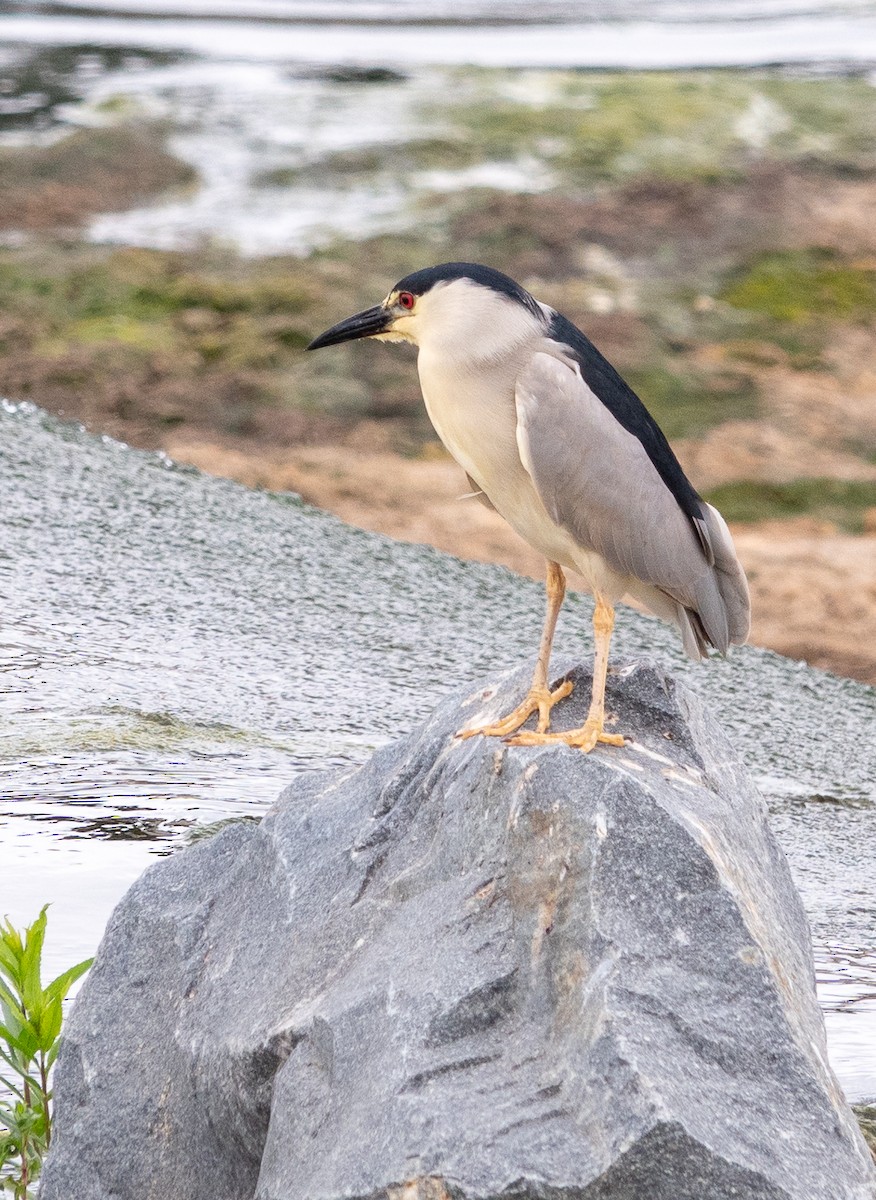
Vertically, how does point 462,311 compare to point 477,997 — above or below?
above

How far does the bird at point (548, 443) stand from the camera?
9.68ft

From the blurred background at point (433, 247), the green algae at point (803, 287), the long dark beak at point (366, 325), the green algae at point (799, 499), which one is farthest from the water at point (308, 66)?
the long dark beak at point (366, 325)

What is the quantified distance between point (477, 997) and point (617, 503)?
3.22ft

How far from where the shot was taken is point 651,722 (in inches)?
116

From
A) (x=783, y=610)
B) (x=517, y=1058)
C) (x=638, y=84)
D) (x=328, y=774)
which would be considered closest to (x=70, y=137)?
(x=638, y=84)

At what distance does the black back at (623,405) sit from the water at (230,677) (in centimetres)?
125

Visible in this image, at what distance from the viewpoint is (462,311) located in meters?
2.95

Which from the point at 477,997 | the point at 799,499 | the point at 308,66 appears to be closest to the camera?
the point at 477,997

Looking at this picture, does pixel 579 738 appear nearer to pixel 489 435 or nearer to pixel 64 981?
pixel 489 435

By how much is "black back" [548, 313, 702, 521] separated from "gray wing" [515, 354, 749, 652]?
0.05 ft

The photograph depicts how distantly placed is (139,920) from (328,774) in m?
0.47

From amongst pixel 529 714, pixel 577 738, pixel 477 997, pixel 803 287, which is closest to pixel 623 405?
pixel 529 714

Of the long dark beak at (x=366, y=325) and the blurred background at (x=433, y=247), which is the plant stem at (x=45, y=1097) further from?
the blurred background at (x=433, y=247)

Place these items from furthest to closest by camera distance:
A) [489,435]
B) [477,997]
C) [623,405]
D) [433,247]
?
[433,247] → [623,405] → [489,435] → [477,997]
